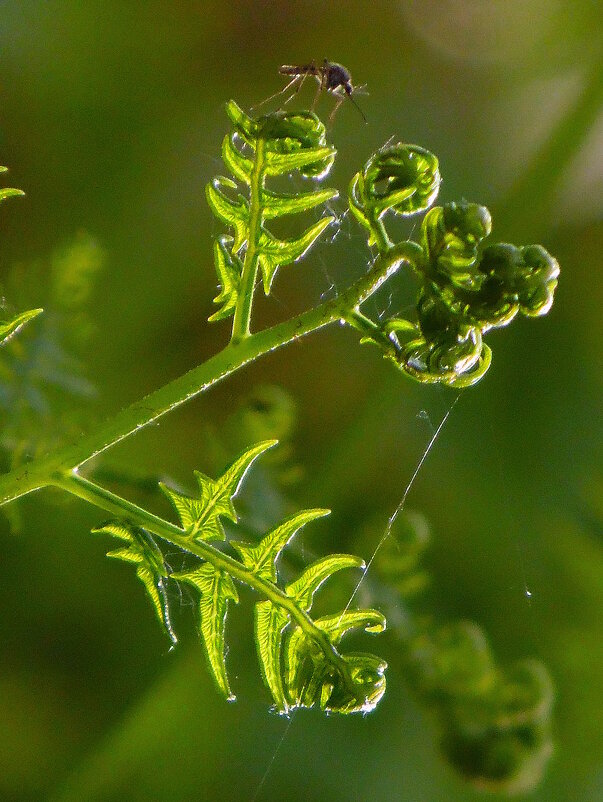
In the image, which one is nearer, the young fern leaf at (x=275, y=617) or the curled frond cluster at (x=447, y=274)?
the curled frond cluster at (x=447, y=274)

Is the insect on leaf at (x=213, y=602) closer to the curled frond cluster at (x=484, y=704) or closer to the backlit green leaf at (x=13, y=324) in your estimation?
the backlit green leaf at (x=13, y=324)

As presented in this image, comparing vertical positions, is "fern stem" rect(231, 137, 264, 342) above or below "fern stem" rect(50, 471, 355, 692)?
above

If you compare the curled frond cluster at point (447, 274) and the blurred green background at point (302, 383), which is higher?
the curled frond cluster at point (447, 274)

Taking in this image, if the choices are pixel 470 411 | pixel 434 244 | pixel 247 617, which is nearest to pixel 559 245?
pixel 470 411

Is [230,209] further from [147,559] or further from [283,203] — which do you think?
[147,559]

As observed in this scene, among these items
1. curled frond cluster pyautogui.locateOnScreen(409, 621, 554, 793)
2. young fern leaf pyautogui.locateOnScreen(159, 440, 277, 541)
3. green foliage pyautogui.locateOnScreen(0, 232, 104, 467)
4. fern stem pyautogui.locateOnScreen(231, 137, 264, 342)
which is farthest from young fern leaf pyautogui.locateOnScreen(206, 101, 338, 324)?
curled frond cluster pyautogui.locateOnScreen(409, 621, 554, 793)

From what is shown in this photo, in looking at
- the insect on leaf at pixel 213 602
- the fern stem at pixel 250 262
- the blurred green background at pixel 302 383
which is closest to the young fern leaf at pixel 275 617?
the insect on leaf at pixel 213 602

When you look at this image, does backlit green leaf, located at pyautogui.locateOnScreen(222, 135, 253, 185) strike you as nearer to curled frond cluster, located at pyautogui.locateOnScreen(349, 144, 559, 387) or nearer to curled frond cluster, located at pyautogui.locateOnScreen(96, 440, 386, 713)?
curled frond cluster, located at pyautogui.locateOnScreen(349, 144, 559, 387)

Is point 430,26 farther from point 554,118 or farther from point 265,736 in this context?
point 265,736
